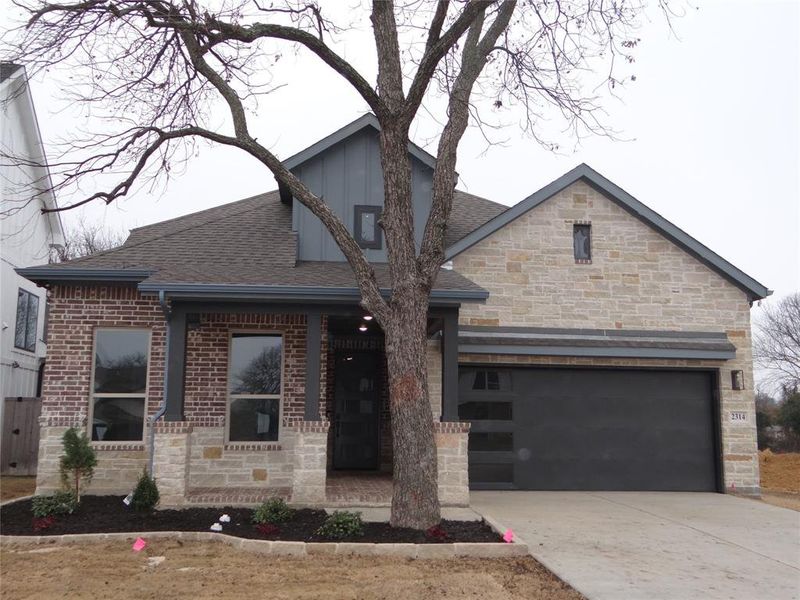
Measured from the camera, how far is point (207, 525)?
7945 mm

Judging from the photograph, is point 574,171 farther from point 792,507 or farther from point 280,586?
point 280,586

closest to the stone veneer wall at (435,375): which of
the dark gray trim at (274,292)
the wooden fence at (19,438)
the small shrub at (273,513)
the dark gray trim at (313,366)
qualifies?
the dark gray trim at (274,292)

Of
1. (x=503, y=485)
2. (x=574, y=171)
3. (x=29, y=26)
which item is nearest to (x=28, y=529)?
(x=29, y=26)

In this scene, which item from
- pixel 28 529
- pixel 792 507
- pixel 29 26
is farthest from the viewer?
pixel 792 507

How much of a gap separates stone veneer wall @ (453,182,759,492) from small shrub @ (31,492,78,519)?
6.46 m

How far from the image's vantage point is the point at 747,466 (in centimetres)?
1211

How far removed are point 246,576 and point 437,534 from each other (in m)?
2.09

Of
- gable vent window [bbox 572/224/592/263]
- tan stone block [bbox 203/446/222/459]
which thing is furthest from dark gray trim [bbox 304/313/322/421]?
gable vent window [bbox 572/224/592/263]

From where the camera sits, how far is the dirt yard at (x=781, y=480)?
1179 centimetres

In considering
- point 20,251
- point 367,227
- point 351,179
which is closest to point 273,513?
point 367,227

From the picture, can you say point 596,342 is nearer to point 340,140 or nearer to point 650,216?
point 650,216

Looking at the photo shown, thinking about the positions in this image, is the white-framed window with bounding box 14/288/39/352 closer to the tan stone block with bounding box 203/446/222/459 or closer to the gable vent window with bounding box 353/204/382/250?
the tan stone block with bounding box 203/446/222/459

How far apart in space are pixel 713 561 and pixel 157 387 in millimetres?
8076

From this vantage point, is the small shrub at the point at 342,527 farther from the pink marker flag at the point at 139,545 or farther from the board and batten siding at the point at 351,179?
the board and batten siding at the point at 351,179
